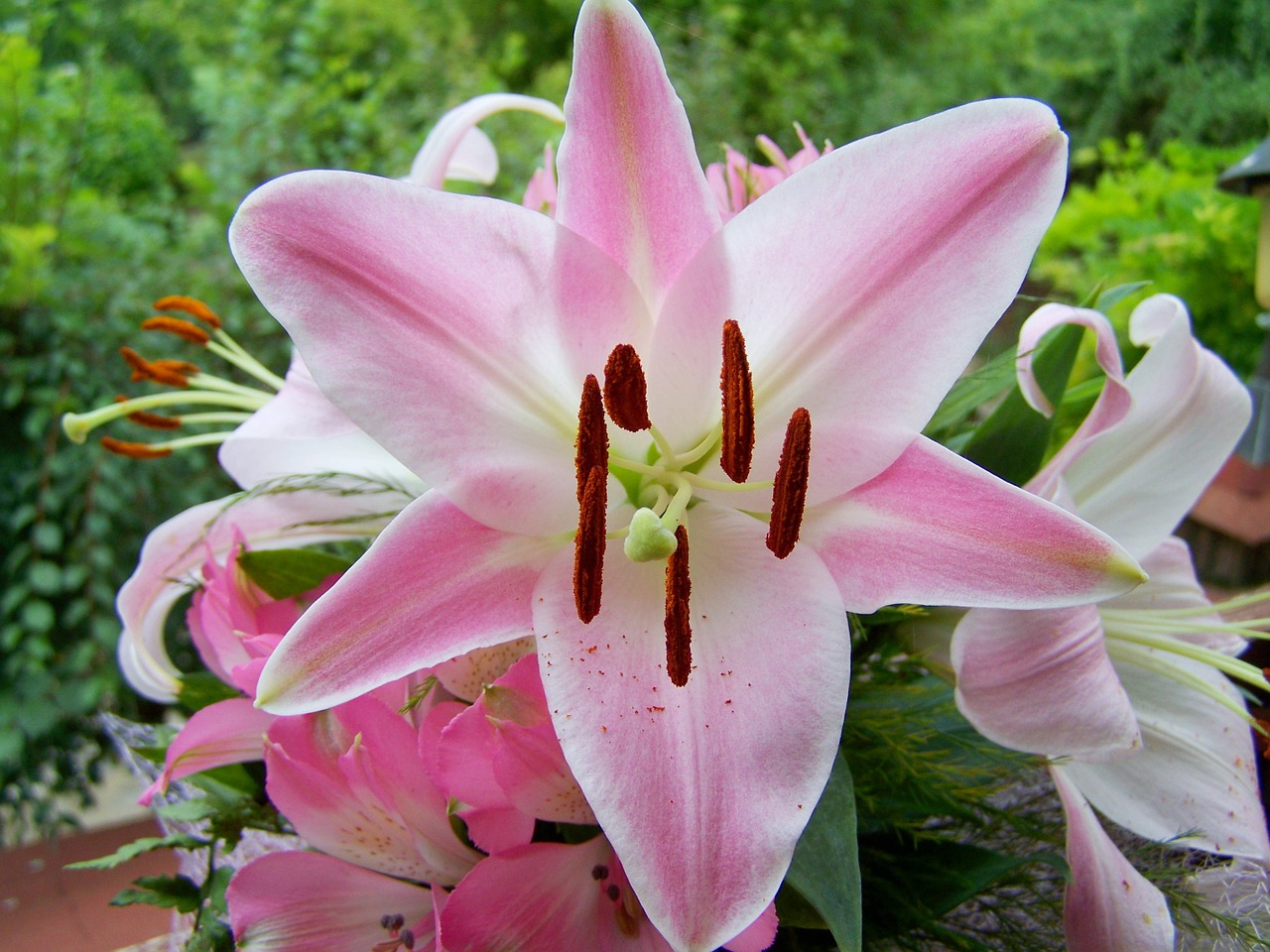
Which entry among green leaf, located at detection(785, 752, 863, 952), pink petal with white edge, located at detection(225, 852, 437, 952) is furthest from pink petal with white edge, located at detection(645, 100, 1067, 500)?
pink petal with white edge, located at detection(225, 852, 437, 952)

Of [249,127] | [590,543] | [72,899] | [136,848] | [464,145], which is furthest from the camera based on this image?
[249,127]

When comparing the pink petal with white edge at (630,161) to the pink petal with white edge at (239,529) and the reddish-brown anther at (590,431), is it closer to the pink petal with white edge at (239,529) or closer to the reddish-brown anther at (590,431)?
the reddish-brown anther at (590,431)

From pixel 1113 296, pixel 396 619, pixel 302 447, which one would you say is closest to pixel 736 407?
pixel 396 619

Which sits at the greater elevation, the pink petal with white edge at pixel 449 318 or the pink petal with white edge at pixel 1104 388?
the pink petal with white edge at pixel 449 318

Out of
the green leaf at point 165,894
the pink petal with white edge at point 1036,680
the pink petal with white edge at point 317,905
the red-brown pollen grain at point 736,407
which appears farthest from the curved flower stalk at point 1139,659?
the green leaf at point 165,894

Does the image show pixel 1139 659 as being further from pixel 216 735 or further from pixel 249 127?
pixel 249 127

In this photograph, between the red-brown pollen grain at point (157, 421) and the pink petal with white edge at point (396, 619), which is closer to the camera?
the pink petal with white edge at point (396, 619)

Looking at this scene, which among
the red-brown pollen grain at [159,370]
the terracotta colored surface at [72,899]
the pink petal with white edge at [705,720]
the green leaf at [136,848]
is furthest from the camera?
the terracotta colored surface at [72,899]

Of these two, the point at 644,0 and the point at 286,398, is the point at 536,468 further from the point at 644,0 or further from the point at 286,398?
the point at 644,0
